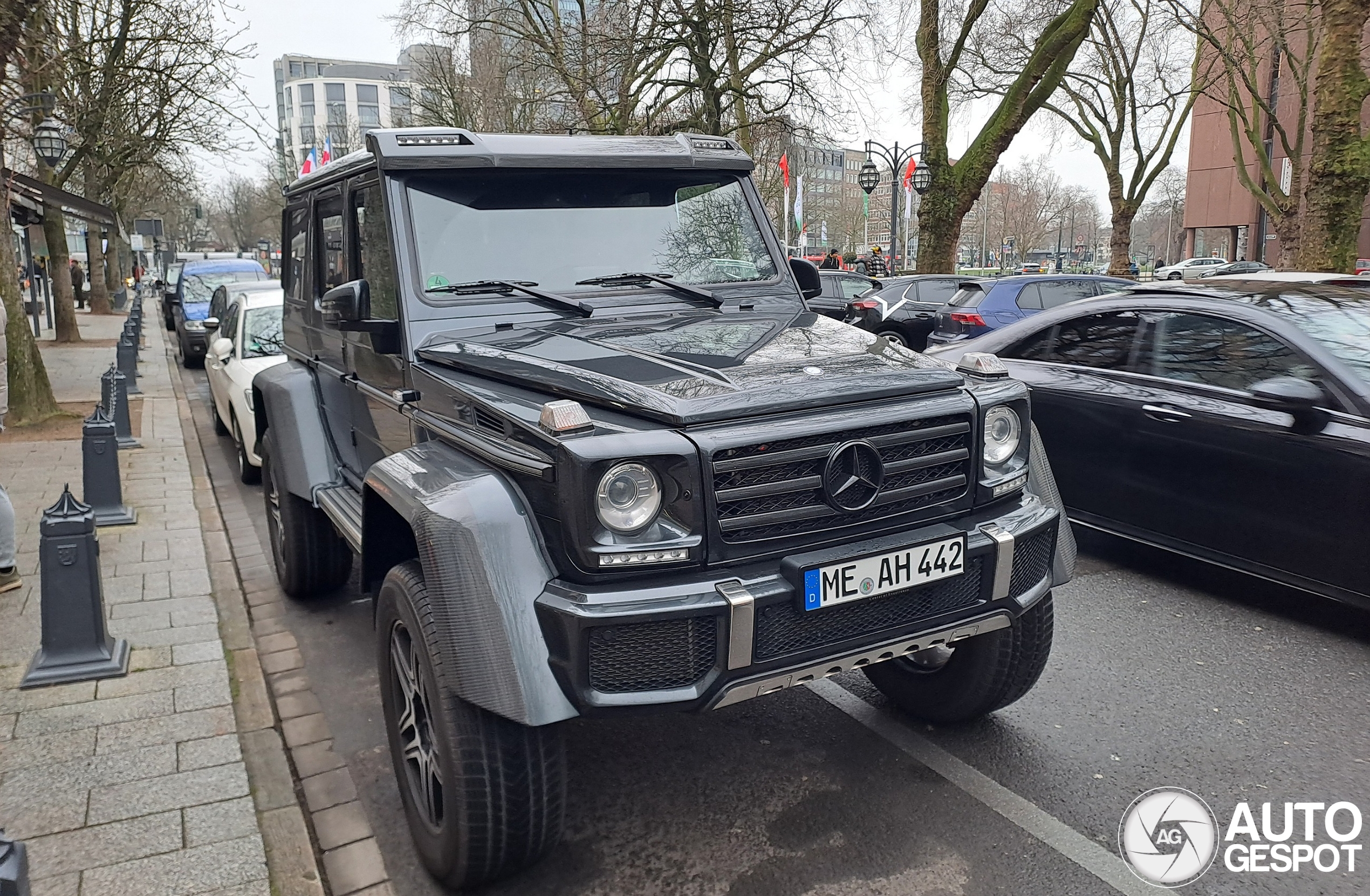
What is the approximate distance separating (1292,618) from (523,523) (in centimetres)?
423

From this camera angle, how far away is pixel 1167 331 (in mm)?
5512

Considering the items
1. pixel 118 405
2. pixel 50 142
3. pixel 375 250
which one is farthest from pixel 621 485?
pixel 50 142

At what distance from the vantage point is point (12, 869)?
1928mm

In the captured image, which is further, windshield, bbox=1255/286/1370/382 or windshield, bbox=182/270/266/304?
windshield, bbox=182/270/266/304

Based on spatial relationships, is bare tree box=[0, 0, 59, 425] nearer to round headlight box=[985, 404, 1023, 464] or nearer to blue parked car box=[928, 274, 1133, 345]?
blue parked car box=[928, 274, 1133, 345]

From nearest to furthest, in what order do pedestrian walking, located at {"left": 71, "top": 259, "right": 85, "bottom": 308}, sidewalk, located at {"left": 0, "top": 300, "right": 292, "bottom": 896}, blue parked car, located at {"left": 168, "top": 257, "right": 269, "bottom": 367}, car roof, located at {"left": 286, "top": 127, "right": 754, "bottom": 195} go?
sidewalk, located at {"left": 0, "top": 300, "right": 292, "bottom": 896}, car roof, located at {"left": 286, "top": 127, "right": 754, "bottom": 195}, blue parked car, located at {"left": 168, "top": 257, "right": 269, "bottom": 367}, pedestrian walking, located at {"left": 71, "top": 259, "right": 85, "bottom": 308}

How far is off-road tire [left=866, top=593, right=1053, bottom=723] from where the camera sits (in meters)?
3.53

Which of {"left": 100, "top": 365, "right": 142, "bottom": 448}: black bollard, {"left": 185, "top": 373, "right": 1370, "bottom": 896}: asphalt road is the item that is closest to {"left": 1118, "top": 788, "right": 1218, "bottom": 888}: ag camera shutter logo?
{"left": 185, "top": 373, "right": 1370, "bottom": 896}: asphalt road

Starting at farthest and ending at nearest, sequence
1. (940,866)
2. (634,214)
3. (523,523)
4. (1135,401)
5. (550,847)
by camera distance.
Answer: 1. (1135,401)
2. (634,214)
3. (940,866)
4. (550,847)
5. (523,523)

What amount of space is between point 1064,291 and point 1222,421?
1002cm

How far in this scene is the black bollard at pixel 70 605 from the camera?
14.2ft

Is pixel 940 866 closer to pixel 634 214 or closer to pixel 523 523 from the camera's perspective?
pixel 523 523

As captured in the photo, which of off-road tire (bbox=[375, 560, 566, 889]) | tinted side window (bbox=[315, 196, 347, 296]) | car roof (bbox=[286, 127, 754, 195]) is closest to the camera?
off-road tire (bbox=[375, 560, 566, 889])

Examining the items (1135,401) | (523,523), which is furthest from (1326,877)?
(1135,401)
